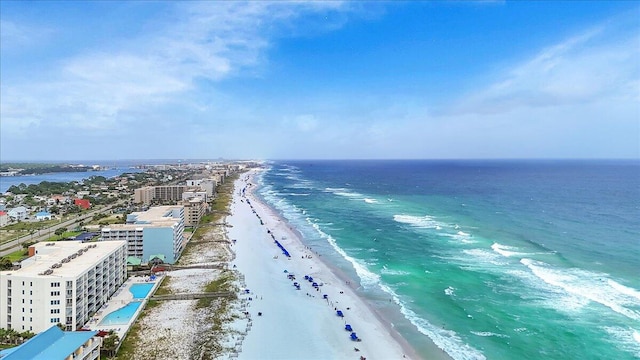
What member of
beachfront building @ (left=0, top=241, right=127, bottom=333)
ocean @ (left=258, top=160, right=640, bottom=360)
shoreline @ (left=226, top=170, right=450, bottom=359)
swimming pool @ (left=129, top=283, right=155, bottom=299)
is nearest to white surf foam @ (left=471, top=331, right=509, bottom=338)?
ocean @ (left=258, top=160, right=640, bottom=360)

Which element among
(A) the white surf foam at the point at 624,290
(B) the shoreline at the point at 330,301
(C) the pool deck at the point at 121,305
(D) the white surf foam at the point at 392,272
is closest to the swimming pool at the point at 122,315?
(C) the pool deck at the point at 121,305

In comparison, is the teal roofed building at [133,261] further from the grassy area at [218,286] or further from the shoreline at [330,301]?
the shoreline at [330,301]

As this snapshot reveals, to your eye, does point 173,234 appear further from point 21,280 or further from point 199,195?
point 199,195

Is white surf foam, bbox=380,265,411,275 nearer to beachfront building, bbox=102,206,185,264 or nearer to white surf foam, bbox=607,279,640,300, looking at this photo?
white surf foam, bbox=607,279,640,300

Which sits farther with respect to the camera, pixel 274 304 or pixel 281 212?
pixel 281 212

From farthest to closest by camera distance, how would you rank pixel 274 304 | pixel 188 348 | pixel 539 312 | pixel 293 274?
pixel 293 274 → pixel 274 304 → pixel 539 312 → pixel 188 348

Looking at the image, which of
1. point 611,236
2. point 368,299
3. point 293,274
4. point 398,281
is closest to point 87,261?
point 293,274

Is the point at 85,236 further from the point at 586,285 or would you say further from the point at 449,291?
the point at 586,285
